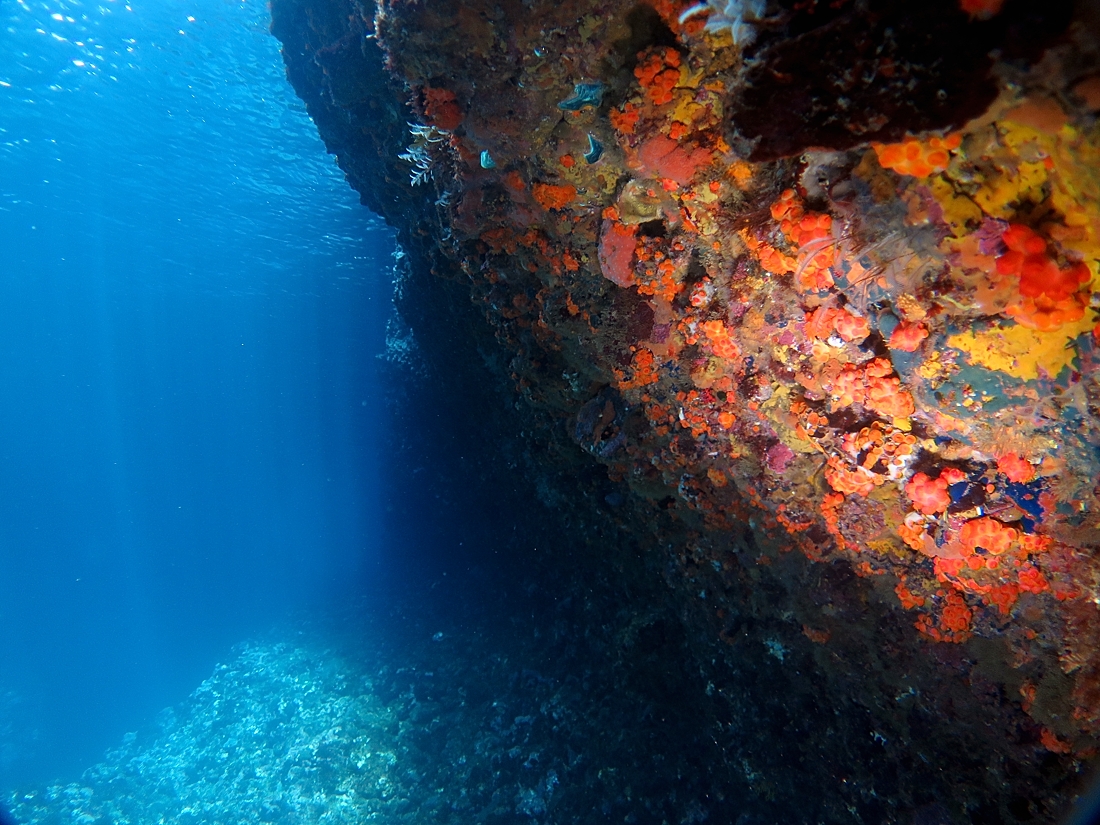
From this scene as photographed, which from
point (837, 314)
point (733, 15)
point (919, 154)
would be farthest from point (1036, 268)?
point (733, 15)

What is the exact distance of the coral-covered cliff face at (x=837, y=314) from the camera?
2.05 m

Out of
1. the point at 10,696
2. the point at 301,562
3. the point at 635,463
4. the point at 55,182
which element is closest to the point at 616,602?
the point at 635,463

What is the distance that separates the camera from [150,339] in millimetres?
49125

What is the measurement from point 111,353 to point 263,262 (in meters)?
33.6

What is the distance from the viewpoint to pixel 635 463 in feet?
20.8

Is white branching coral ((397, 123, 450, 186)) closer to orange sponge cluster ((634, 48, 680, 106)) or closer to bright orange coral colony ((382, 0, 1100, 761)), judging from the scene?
bright orange coral colony ((382, 0, 1100, 761))

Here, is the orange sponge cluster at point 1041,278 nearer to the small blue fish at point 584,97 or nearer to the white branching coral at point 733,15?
the white branching coral at point 733,15

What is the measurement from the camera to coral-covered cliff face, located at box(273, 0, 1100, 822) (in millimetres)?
2047

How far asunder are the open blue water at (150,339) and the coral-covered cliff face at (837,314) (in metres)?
14.9

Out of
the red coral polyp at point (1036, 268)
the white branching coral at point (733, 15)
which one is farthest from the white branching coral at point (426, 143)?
the red coral polyp at point (1036, 268)

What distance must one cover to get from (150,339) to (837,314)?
205 ft

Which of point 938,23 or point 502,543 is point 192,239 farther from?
point 938,23

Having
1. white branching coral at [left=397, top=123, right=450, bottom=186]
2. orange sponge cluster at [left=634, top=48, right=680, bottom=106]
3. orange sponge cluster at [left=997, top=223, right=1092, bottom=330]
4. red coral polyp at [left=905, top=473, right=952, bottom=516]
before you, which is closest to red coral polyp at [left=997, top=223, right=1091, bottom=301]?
orange sponge cluster at [left=997, top=223, right=1092, bottom=330]

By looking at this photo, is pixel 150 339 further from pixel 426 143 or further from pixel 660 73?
pixel 660 73
